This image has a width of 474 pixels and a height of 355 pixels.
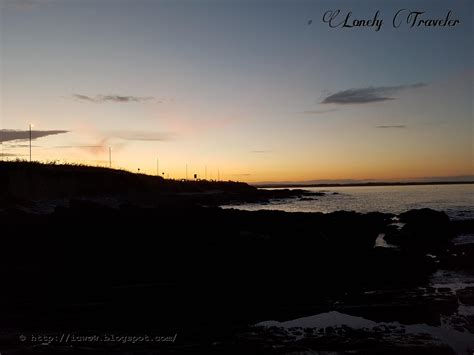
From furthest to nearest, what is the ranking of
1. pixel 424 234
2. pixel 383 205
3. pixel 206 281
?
pixel 383 205, pixel 424 234, pixel 206 281

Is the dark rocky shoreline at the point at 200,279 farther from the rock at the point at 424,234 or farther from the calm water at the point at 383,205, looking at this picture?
the calm water at the point at 383,205

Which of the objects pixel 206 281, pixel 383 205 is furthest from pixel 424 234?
pixel 383 205

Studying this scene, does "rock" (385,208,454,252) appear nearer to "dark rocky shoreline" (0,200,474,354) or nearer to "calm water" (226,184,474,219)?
"dark rocky shoreline" (0,200,474,354)

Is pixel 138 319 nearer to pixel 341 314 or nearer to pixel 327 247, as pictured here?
pixel 341 314

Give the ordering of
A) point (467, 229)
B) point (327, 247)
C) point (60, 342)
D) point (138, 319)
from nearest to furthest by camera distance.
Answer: point (60, 342), point (138, 319), point (327, 247), point (467, 229)

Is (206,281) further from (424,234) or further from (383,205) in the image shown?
(383,205)

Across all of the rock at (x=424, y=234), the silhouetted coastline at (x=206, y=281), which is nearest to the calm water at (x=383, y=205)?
the rock at (x=424, y=234)

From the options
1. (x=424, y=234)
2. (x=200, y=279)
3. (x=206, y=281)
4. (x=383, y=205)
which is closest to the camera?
(x=206, y=281)

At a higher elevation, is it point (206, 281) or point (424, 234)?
point (206, 281)

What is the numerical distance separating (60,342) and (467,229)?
26.7 meters

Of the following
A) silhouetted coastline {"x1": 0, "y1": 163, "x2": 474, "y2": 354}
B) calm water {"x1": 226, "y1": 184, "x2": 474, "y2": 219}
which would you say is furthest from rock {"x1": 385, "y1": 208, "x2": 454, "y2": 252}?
calm water {"x1": 226, "y1": 184, "x2": 474, "y2": 219}

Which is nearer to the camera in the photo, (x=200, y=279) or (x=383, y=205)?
(x=200, y=279)

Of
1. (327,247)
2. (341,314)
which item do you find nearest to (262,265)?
(327,247)

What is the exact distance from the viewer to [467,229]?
1057 inches
